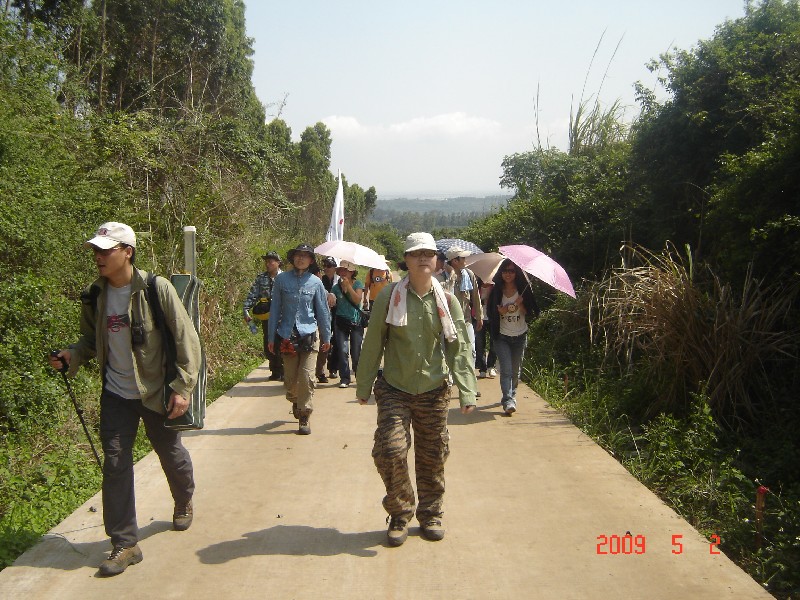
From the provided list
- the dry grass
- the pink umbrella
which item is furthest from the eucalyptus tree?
the pink umbrella

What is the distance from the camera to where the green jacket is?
4.27 meters

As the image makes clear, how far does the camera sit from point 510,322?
802 cm

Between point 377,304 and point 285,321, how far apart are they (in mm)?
2822

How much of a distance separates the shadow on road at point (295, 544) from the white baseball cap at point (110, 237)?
5.93 feet

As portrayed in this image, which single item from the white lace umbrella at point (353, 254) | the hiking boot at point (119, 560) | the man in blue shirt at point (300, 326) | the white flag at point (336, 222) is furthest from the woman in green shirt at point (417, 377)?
the white flag at point (336, 222)

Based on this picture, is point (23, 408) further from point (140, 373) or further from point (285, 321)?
point (140, 373)

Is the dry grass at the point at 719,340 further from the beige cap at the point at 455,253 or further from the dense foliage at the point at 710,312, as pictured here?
the beige cap at the point at 455,253

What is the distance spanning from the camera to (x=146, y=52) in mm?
24391

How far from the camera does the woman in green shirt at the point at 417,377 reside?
14.9ft

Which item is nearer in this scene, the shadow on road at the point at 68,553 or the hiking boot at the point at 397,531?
the shadow on road at the point at 68,553

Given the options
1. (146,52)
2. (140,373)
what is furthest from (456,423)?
(146,52)

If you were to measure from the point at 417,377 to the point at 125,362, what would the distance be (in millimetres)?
1636

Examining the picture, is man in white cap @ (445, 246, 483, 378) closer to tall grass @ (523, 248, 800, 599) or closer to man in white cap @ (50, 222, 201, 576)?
tall grass @ (523, 248, 800, 599)

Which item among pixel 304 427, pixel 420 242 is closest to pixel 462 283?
pixel 304 427
